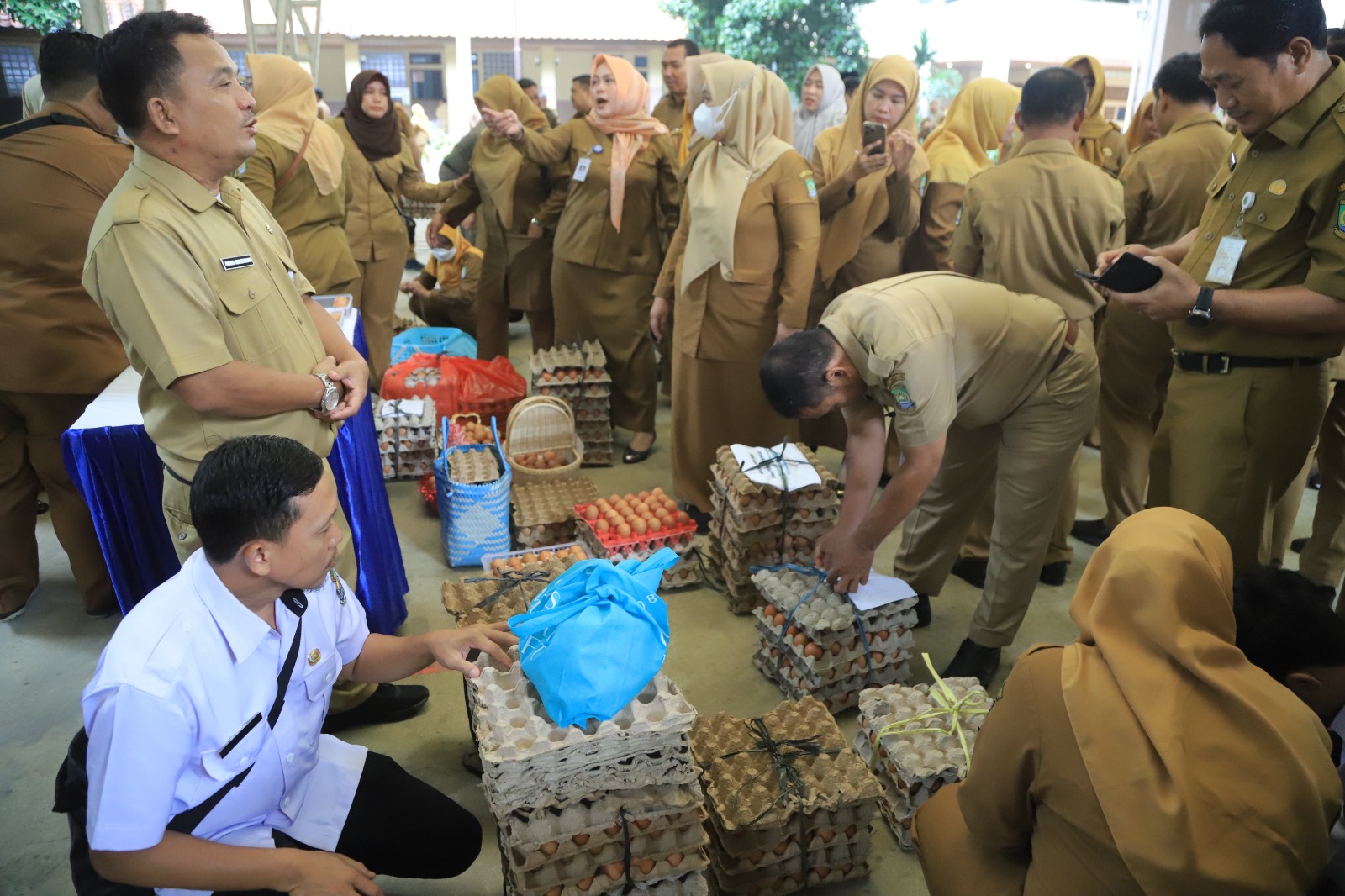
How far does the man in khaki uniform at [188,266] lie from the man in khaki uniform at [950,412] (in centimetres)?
130

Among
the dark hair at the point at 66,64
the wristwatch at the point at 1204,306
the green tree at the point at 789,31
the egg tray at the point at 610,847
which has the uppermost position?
the green tree at the point at 789,31

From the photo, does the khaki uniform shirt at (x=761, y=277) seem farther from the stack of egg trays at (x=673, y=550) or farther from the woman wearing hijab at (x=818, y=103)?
the woman wearing hijab at (x=818, y=103)

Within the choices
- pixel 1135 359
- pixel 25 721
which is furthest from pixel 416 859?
pixel 1135 359

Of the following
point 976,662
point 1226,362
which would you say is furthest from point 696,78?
point 976,662

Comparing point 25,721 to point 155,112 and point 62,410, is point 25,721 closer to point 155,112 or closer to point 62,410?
point 62,410

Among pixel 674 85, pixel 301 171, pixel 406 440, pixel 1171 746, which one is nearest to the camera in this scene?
pixel 1171 746

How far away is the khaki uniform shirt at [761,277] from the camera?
361cm

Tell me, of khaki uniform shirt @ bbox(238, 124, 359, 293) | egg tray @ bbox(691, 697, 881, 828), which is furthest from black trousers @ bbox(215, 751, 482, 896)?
khaki uniform shirt @ bbox(238, 124, 359, 293)

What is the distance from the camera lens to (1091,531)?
4.02m

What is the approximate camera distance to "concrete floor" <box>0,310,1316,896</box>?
7.26 feet

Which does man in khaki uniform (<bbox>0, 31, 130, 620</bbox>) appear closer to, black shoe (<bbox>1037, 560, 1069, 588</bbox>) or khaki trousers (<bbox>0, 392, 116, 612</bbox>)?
khaki trousers (<bbox>0, 392, 116, 612</bbox>)

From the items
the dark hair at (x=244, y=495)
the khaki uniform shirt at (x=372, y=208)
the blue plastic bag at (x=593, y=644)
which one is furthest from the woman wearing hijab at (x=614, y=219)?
the dark hair at (x=244, y=495)

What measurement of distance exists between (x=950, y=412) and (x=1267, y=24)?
1.21 m

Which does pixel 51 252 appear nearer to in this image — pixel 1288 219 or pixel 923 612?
pixel 923 612
